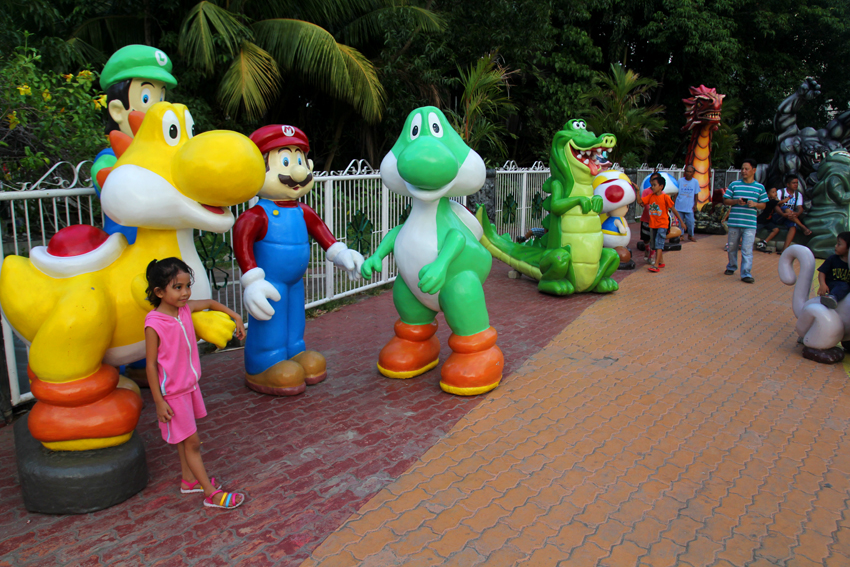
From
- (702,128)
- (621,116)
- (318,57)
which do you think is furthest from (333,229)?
(702,128)

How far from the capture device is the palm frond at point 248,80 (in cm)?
909

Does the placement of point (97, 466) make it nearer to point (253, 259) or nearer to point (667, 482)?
point (253, 259)

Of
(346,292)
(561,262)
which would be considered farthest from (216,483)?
(561,262)

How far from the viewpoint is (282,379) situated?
150 inches

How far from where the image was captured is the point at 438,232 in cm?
388

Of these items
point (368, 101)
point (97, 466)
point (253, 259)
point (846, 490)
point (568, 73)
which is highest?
point (568, 73)

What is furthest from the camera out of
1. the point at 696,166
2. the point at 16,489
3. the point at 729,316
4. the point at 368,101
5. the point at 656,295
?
the point at 696,166

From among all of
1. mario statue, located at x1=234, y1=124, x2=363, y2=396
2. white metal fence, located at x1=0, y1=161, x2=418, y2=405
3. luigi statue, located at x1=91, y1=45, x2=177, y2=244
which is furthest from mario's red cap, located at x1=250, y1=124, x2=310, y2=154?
white metal fence, located at x1=0, y1=161, x2=418, y2=405

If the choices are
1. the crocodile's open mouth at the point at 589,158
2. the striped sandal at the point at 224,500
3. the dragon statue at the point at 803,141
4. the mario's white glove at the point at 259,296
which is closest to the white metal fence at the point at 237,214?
the mario's white glove at the point at 259,296

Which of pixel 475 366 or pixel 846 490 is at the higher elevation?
pixel 475 366

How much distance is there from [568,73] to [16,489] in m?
14.7

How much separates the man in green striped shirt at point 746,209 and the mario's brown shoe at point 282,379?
6883mm

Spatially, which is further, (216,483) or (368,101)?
(368,101)

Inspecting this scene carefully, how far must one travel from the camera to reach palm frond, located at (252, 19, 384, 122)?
32.4ft
